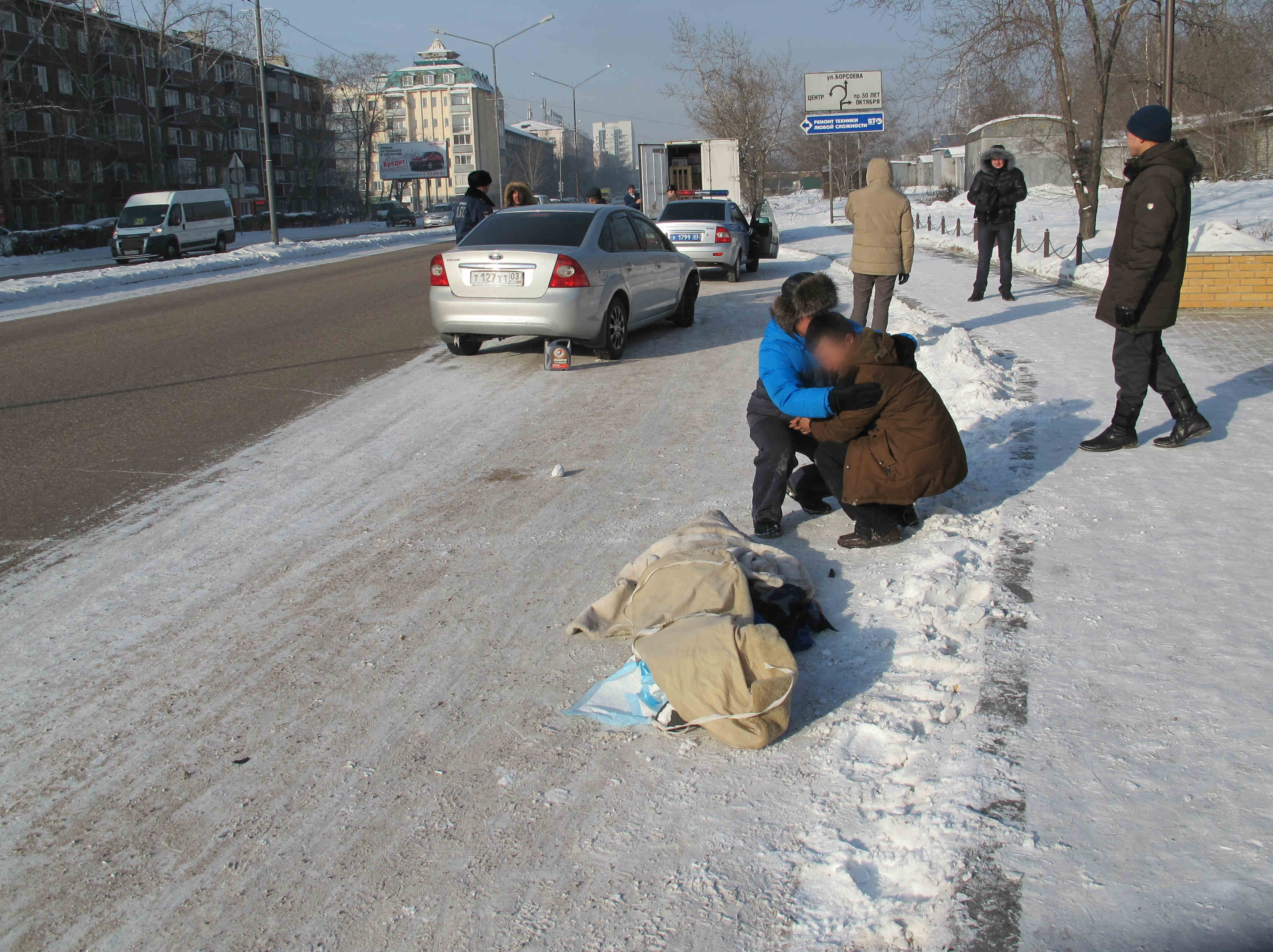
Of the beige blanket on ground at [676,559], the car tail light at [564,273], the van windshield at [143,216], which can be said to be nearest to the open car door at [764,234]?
the car tail light at [564,273]

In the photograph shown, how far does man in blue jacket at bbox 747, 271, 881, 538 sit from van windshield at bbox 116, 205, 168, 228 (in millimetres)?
33026

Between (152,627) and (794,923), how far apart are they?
2973mm

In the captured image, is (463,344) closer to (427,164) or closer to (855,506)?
(855,506)

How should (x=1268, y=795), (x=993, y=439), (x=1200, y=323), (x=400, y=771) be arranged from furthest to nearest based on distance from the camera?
1. (x=1200, y=323)
2. (x=993, y=439)
3. (x=400, y=771)
4. (x=1268, y=795)

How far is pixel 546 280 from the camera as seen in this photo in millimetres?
9461

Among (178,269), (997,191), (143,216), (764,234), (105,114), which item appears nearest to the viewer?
(997,191)

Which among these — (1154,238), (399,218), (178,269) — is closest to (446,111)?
(399,218)

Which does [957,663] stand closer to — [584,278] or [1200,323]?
[584,278]

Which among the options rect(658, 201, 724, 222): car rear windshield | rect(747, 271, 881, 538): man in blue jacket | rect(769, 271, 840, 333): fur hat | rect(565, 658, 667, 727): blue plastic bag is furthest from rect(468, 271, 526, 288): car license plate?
rect(658, 201, 724, 222): car rear windshield

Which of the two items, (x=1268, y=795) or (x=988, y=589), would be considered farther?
(x=988, y=589)

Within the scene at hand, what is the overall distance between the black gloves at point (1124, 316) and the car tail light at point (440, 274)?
20.2ft

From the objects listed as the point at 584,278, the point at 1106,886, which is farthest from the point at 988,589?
the point at 584,278

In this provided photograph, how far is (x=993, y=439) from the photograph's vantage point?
6.41 metres

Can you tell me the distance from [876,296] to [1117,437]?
4.05 metres
